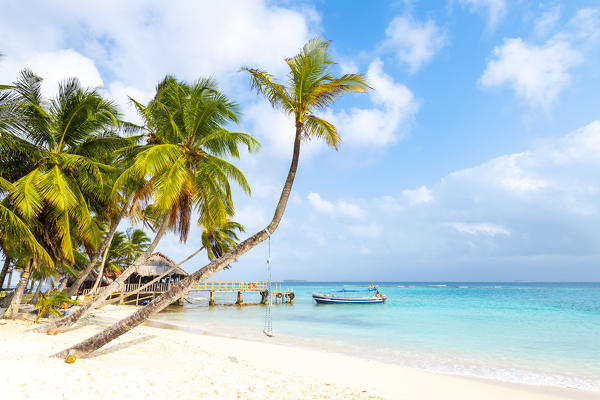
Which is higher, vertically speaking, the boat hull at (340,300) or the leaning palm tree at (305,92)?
the leaning palm tree at (305,92)

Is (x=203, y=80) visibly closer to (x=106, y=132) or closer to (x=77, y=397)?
(x=106, y=132)

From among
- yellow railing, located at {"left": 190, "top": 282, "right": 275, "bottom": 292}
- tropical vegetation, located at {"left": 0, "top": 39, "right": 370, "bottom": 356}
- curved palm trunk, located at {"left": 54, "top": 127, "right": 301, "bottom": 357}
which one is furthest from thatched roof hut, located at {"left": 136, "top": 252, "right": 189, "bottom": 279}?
curved palm trunk, located at {"left": 54, "top": 127, "right": 301, "bottom": 357}

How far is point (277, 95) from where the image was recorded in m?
7.00

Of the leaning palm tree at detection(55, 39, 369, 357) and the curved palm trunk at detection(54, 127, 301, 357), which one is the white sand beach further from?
the leaning palm tree at detection(55, 39, 369, 357)

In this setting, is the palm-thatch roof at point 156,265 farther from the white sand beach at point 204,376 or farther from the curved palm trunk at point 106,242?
the white sand beach at point 204,376

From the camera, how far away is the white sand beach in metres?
4.66

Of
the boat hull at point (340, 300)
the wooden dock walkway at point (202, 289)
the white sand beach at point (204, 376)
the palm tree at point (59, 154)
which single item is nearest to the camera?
the white sand beach at point (204, 376)

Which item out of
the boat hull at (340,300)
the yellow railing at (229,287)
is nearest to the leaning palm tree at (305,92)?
the yellow railing at (229,287)

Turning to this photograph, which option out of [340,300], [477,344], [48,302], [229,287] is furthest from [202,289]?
[477,344]

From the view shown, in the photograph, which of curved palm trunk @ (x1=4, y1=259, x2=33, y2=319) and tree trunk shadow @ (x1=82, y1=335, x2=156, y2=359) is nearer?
tree trunk shadow @ (x1=82, y1=335, x2=156, y2=359)

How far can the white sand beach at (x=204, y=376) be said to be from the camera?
4.66 metres

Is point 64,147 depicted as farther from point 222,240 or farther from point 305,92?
point 222,240

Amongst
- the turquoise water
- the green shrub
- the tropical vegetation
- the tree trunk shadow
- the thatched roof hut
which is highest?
the tropical vegetation

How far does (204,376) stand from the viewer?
233 inches
